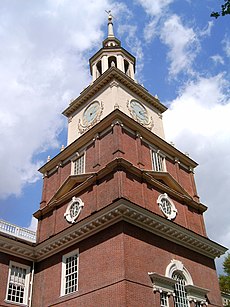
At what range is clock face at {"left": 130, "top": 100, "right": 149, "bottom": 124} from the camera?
88.3 ft

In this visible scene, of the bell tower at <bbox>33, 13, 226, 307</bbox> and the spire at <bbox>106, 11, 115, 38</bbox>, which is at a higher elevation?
the spire at <bbox>106, 11, 115, 38</bbox>

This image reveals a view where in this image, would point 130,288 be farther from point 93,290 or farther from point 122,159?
point 122,159

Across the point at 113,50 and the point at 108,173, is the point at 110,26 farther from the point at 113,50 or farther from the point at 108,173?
the point at 108,173

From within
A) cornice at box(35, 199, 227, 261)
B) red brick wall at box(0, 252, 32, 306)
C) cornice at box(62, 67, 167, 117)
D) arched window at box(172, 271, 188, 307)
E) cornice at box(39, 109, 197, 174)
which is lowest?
arched window at box(172, 271, 188, 307)

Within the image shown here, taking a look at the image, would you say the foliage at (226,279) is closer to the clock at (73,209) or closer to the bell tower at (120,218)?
the bell tower at (120,218)

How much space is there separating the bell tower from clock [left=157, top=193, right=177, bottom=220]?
0.24ft

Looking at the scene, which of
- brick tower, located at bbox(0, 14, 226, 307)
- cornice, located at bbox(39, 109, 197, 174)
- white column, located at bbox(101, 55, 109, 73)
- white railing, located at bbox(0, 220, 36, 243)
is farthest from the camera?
white column, located at bbox(101, 55, 109, 73)

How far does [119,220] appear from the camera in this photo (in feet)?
62.2

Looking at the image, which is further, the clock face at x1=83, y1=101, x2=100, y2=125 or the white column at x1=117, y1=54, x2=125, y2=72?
the white column at x1=117, y1=54, x2=125, y2=72

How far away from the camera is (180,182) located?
25812mm

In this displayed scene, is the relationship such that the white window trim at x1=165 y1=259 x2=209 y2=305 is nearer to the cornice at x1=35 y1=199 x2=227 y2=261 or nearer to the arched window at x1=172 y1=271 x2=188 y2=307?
the arched window at x1=172 y1=271 x2=188 y2=307

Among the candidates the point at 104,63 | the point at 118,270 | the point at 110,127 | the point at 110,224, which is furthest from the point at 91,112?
the point at 118,270

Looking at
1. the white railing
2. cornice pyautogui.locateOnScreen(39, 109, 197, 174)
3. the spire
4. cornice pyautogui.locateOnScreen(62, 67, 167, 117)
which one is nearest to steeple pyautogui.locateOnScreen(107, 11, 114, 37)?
the spire

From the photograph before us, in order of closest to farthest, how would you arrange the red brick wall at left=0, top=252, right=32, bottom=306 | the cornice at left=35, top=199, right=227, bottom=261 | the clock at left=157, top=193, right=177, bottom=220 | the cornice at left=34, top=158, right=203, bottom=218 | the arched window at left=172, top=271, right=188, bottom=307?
1. the cornice at left=35, top=199, right=227, bottom=261
2. the arched window at left=172, top=271, right=188, bottom=307
3. the red brick wall at left=0, top=252, right=32, bottom=306
4. the cornice at left=34, top=158, right=203, bottom=218
5. the clock at left=157, top=193, right=177, bottom=220
